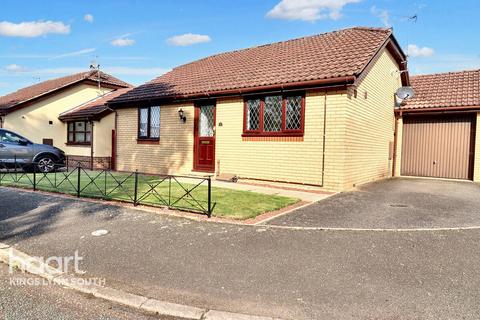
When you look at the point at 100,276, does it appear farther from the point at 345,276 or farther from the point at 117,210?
the point at 117,210

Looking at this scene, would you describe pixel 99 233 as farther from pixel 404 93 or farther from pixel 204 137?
pixel 404 93

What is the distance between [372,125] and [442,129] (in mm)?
3683

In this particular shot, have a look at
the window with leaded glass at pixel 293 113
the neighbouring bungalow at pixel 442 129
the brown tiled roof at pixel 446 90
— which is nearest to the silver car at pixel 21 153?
the window with leaded glass at pixel 293 113

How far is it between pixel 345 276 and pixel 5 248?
16.2 feet

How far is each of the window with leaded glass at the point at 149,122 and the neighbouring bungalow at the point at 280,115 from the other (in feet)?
0.15

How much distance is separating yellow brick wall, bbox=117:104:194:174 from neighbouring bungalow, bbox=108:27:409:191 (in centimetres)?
4

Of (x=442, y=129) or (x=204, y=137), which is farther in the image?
(x=442, y=129)

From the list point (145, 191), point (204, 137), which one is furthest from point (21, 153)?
point (145, 191)

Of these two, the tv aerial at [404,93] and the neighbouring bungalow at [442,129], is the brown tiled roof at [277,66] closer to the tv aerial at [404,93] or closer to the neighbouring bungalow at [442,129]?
the tv aerial at [404,93]

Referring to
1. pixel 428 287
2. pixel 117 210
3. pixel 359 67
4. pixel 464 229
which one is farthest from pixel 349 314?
pixel 359 67

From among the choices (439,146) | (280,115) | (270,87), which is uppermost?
(270,87)

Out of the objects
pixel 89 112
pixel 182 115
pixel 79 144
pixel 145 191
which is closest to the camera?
pixel 145 191

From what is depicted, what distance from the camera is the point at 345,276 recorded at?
4293 millimetres

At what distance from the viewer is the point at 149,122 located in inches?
623
